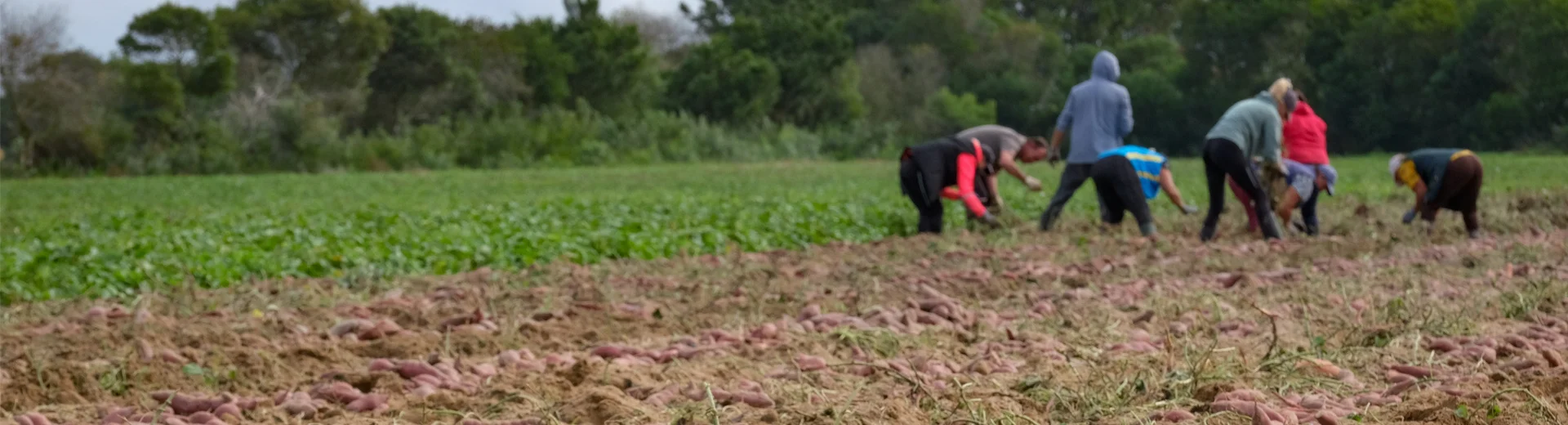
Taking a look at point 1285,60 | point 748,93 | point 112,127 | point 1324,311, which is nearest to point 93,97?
point 112,127

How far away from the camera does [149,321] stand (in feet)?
23.3

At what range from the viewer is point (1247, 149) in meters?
10.6

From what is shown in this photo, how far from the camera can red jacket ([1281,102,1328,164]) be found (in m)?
11.4

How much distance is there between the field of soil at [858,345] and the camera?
13.8 ft

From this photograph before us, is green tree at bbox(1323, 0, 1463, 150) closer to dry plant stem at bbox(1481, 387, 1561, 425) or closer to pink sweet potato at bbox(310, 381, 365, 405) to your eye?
dry plant stem at bbox(1481, 387, 1561, 425)

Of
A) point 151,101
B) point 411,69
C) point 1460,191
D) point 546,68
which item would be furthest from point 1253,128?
point 546,68

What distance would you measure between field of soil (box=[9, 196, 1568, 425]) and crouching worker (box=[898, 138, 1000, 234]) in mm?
2695

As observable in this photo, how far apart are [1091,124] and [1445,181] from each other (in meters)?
2.79

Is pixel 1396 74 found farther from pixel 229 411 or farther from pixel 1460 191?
pixel 229 411

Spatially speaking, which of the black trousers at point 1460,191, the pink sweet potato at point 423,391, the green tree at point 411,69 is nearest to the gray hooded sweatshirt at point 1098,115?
the black trousers at point 1460,191

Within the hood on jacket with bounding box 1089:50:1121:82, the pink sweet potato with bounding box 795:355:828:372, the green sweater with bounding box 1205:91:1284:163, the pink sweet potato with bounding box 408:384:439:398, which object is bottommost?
the pink sweet potato with bounding box 408:384:439:398

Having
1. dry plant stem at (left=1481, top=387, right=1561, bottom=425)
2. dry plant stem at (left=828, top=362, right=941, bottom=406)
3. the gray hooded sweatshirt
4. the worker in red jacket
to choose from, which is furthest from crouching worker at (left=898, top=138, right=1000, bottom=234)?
dry plant stem at (left=1481, top=387, right=1561, bottom=425)

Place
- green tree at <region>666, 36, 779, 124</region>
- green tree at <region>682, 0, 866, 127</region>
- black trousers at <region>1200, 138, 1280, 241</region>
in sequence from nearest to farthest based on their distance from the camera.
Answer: black trousers at <region>1200, 138, 1280, 241</region> → green tree at <region>666, 36, 779, 124</region> → green tree at <region>682, 0, 866, 127</region>

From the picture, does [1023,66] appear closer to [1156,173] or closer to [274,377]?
[1156,173]
